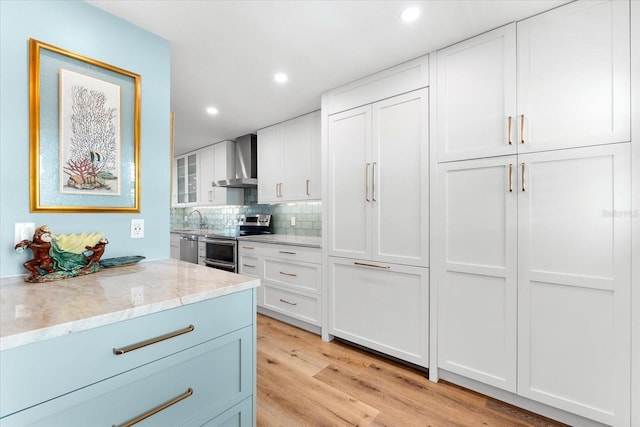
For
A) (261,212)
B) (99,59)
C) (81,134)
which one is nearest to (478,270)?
(81,134)

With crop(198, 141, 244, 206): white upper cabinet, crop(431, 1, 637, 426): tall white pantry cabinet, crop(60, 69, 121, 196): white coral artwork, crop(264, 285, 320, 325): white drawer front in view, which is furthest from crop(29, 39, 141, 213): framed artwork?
crop(198, 141, 244, 206): white upper cabinet

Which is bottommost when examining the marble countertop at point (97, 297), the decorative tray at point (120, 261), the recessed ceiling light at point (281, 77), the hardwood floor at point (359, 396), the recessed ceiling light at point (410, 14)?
the hardwood floor at point (359, 396)

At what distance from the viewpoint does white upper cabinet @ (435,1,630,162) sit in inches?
55.9

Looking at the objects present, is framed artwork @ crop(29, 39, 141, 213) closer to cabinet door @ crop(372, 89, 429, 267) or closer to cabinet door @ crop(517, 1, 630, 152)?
cabinet door @ crop(372, 89, 429, 267)

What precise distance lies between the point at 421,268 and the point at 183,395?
162 centimetres

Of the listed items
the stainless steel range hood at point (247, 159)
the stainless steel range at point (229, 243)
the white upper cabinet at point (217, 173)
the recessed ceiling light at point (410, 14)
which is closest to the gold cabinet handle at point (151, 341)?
the recessed ceiling light at point (410, 14)

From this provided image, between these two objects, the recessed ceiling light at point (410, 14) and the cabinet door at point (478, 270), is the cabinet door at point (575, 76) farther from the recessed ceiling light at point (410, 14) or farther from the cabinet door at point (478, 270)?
the recessed ceiling light at point (410, 14)

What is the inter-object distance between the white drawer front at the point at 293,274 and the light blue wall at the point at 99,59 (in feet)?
4.54

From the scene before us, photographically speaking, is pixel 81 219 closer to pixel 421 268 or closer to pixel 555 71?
pixel 421 268

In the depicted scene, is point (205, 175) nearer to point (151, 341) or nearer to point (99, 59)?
point (99, 59)

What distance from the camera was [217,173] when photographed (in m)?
4.51

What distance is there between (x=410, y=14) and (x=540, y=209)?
134cm

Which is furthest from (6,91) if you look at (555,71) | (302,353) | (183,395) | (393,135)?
(555,71)

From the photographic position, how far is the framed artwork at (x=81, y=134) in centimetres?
133
